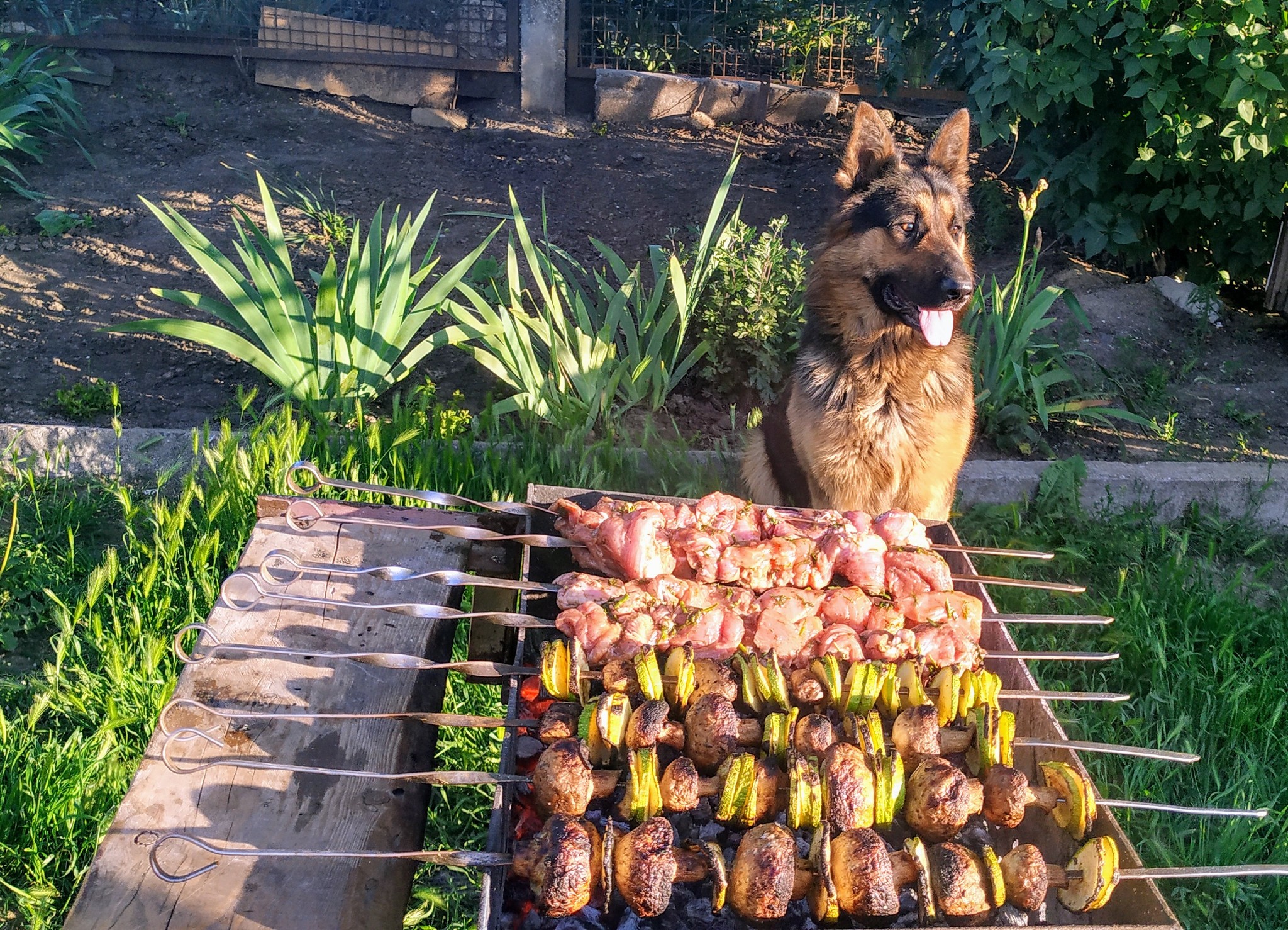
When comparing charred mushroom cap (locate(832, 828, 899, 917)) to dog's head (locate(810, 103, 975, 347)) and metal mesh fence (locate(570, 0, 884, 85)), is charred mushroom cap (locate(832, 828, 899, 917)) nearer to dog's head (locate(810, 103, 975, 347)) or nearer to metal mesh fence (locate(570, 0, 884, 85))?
dog's head (locate(810, 103, 975, 347))

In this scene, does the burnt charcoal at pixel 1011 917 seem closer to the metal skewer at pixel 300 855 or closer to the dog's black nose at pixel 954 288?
the metal skewer at pixel 300 855

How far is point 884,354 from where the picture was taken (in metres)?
3.97

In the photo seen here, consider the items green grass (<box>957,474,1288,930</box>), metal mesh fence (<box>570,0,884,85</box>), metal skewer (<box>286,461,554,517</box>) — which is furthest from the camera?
metal mesh fence (<box>570,0,884,85</box>)

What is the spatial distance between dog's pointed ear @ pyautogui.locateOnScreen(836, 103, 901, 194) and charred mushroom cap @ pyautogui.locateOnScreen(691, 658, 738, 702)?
264 cm

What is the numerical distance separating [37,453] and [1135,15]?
20.4 feet

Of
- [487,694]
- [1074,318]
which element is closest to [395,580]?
[487,694]

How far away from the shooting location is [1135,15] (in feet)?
17.5

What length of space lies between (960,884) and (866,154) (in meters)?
3.16

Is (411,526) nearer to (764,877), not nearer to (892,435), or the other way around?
(764,877)

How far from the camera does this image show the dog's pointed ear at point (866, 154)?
403 centimetres

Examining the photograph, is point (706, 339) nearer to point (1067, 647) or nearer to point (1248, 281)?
point (1067, 647)

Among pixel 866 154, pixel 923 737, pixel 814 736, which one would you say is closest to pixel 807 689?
pixel 814 736

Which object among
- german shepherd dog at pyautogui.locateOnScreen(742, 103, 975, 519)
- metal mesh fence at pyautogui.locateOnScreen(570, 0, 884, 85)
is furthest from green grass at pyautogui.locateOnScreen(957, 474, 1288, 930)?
metal mesh fence at pyautogui.locateOnScreen(570, 0, 884, 85)

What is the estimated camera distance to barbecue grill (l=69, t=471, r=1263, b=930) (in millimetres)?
1892
